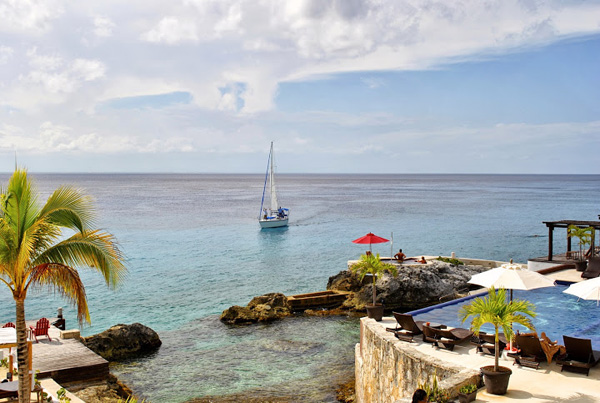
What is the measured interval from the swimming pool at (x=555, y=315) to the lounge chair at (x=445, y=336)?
165 cm

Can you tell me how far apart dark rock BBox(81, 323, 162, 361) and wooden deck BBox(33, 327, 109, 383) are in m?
3.23

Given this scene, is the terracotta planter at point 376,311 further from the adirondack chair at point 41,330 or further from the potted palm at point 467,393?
the adirondack chair at point 41,330

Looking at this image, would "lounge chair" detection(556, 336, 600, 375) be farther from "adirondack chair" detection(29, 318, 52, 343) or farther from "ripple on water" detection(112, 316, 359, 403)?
"adirondack chair" detection(29, 318, 52, 343)

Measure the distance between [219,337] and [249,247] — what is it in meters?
29.4

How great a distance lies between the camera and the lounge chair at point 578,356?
10336 mm

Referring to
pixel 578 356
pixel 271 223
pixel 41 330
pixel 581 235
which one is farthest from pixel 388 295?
pixel 271 223

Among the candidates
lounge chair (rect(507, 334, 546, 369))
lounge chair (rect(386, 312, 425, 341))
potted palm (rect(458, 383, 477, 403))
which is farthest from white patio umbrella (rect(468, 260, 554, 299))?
potted palm (rect(458, 383, 477, 403))

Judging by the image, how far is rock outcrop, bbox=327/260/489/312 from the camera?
27875 mm

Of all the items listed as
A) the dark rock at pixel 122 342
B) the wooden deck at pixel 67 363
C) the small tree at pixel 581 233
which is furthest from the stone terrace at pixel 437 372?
the small tree at pixel 581 233

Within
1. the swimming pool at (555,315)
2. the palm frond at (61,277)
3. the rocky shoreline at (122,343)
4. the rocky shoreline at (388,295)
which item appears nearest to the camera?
the palm frond at (61,277)

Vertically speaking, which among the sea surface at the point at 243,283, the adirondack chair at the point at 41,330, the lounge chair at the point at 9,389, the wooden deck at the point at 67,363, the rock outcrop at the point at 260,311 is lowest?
the sea surface at the point at 243,283

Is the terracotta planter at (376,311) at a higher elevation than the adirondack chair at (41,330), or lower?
higher

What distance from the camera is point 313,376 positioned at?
1852 cm

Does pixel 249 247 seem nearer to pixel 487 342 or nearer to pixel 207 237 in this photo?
pixel 207 237
